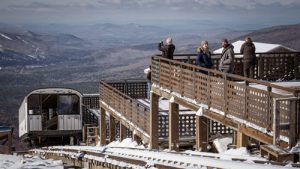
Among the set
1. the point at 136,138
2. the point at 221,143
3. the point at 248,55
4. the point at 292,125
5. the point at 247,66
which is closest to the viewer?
the point at 292,125

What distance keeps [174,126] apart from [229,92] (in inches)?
200

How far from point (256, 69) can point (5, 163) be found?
35.5 ft

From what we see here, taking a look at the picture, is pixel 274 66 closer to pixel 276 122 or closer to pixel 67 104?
pixel 276 122

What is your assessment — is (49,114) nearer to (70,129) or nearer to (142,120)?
(70,129)

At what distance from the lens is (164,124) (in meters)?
20.2

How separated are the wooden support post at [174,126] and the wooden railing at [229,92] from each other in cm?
61

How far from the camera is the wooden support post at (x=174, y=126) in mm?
17823

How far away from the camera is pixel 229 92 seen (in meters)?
13.3

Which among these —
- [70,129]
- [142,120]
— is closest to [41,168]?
[142,120]

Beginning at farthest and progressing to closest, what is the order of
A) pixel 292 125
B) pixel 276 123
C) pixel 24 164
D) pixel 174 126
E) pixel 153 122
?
pixel 153 122 < pixel 174 126 < pixel 24 164 < pixel 276 123 < pixel 292 125

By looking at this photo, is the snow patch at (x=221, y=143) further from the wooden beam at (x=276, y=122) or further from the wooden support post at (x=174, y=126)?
the wooden beam at (x=276, y=122)

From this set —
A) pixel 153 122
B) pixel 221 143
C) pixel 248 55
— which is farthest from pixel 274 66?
pixel 153 122

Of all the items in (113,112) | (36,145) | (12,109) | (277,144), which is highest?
(277,144)

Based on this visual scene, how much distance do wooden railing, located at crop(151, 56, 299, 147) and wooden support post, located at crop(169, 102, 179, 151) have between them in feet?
2.02
